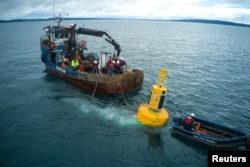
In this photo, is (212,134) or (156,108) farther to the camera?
(156,108)

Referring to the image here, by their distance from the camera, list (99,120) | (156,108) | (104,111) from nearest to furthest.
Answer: (156,108), (99,120), (104,111)

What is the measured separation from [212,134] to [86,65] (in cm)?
1394

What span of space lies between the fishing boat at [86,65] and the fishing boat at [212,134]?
24.5 ft

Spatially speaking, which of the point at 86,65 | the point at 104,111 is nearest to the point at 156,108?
the point at 104,111

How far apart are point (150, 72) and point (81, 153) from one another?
2048cm

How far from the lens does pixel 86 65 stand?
23.9m

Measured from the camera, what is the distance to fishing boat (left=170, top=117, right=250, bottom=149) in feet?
43.5

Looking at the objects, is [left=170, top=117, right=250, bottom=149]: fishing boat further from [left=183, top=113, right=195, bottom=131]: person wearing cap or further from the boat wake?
the boat wake

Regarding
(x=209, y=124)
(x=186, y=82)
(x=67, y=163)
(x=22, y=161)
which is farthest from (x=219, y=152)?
(x=186, y=82)

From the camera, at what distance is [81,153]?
13.6 metres

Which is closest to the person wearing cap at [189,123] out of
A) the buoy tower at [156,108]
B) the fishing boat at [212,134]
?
the fishing boat at [212,134]

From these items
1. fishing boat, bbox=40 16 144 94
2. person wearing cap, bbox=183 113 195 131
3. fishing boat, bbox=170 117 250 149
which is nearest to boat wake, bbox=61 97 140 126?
fishing boat, bbox=40 16 144 94

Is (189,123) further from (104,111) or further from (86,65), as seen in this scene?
(86,65)

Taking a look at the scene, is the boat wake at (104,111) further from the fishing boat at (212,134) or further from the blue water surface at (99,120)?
the fishing boat at (212,134)
